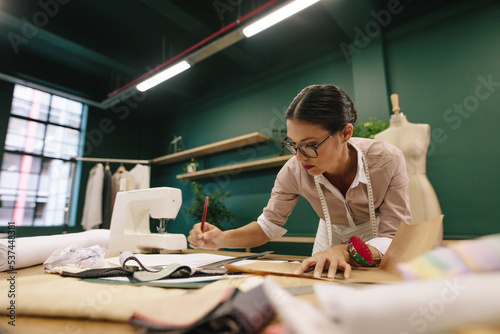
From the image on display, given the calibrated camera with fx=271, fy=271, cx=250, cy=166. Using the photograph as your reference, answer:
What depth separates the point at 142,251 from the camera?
1.53 m

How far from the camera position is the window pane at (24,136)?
4.78 m

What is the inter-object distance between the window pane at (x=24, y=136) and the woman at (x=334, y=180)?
5.32 m

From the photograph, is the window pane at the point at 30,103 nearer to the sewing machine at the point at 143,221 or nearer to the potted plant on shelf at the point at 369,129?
the sewing machine at the point at 143,221

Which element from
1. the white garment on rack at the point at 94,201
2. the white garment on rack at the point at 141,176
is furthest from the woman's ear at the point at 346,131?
the white garment on rack at the point at 94,201

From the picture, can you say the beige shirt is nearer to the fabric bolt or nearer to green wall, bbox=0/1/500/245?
the fabric bolt

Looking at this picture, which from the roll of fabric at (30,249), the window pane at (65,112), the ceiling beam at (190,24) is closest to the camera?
the roll of fabric at (30,249)

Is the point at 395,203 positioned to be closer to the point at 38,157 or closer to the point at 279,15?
the point at 279,15

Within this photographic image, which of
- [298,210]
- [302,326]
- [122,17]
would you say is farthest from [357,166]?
[122,17]

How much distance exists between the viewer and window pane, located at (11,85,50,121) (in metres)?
4.89

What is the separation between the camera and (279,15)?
2623 millimetres

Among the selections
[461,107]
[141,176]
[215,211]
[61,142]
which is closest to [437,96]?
[461,107]

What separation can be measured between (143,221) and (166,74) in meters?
2.61

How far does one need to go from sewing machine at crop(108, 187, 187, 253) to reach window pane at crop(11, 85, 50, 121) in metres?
4.89

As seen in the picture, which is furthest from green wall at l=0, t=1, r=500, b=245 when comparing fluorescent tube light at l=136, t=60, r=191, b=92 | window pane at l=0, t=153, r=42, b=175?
fluorescent tube light at l=136, t=60, r=191, b=92
